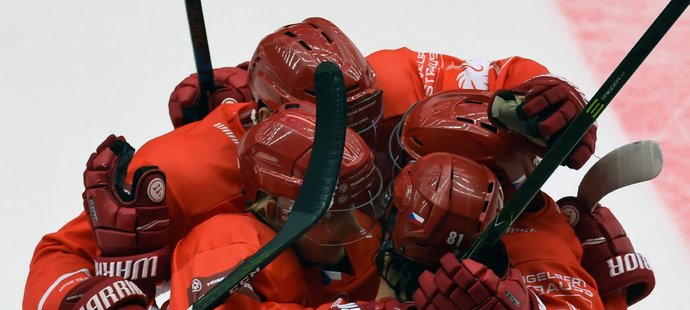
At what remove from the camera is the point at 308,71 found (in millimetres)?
2678

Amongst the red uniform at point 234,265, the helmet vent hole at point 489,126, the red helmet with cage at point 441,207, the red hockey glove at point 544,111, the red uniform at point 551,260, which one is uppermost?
the red hockey glove at point 544,111

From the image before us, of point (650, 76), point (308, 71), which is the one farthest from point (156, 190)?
point (650, 76)

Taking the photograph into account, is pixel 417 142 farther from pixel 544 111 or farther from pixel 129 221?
pixel 129 221

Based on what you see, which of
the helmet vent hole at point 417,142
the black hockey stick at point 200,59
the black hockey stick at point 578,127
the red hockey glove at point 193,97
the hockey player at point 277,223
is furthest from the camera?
the red hockey glove at point 193,97

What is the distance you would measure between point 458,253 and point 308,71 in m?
0.54

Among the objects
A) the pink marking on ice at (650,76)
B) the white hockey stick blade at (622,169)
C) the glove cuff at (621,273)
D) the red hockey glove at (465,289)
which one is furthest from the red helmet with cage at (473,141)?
the pink marking on ice at (650,76)

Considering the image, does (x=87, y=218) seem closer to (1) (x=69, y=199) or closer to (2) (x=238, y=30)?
(1) (x=69, y=199)

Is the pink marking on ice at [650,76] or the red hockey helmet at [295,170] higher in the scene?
the red hockey helmet at [295,170]

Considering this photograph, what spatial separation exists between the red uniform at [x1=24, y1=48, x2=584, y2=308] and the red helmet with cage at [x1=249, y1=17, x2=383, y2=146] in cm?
17

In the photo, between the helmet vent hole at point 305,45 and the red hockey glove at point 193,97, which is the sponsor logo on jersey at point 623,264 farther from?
the red hockey glove at point 193,97

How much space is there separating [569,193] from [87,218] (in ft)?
5.33

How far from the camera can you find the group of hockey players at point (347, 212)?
2.37 meters

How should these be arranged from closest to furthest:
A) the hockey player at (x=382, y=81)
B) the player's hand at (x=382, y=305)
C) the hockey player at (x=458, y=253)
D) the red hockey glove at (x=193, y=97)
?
the hockey player at (x=458, y=253) → the player's hand at (x=382, y=305) → the hockey player at (x=382, y=81) → the red hockey glove at (x=193, y=97)

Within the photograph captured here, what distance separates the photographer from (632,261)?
279 centimetres
